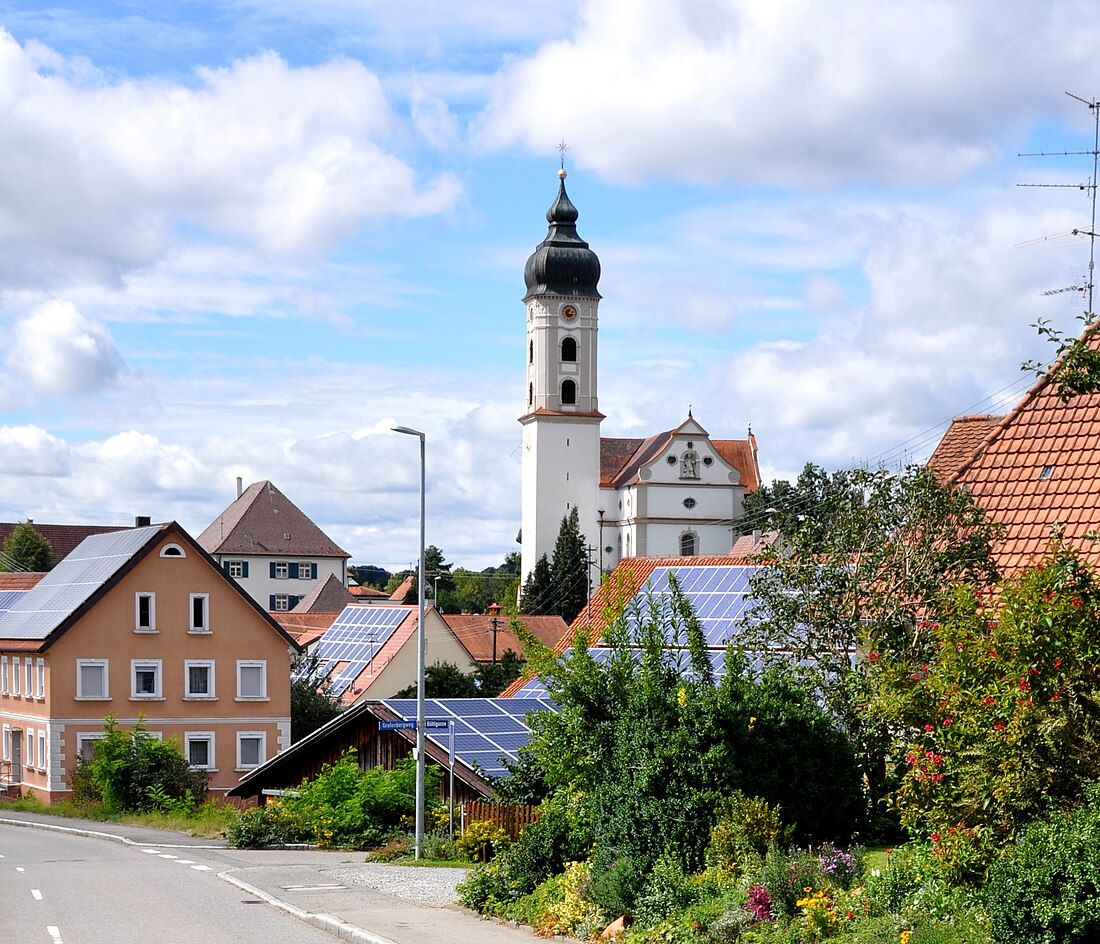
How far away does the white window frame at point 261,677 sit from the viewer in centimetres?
5422

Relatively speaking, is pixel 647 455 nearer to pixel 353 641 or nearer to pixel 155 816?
pixel 353 641

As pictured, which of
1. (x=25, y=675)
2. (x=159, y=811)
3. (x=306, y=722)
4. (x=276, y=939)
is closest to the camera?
(x=276, y=939)

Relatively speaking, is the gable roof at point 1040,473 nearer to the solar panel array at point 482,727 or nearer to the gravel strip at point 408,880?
the gravel strip at point 408,880

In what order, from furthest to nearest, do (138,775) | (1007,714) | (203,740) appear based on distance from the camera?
(203,740) → (138,775) → (1007,714)

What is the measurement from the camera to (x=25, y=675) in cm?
5303

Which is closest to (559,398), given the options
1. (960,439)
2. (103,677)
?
(103,677)

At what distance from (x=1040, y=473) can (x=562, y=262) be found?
405ft

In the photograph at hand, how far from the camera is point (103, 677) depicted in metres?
51.9

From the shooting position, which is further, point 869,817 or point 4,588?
point 4,588

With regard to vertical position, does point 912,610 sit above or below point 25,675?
above

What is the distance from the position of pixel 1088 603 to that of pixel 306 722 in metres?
49.0

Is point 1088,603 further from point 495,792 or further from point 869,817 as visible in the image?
point 495,792

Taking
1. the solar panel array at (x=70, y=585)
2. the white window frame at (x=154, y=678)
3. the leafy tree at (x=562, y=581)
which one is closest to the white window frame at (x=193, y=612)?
the white window frame at (x=154, y=678)

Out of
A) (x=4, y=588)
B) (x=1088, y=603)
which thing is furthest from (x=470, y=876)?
(x=4, y=588)
